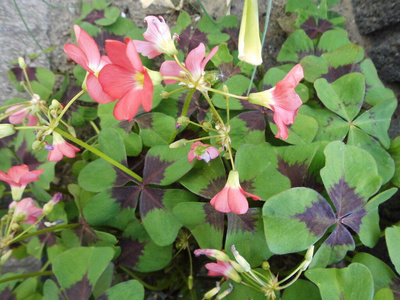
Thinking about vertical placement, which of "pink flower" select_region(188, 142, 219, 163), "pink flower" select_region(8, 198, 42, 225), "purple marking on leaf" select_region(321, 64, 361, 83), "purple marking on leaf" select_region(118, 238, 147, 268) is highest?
"purple marking on leaf" select_region(321, 64, 361, 83)

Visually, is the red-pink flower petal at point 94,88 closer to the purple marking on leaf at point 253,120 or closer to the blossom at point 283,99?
the blossom at point 283,99

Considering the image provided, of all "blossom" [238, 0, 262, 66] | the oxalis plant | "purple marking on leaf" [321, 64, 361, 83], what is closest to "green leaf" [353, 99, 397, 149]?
the oxalis plant

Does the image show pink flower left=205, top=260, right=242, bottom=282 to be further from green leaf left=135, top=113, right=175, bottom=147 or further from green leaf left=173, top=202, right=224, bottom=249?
green leaf left=135, top=113, right=175, bottom=147

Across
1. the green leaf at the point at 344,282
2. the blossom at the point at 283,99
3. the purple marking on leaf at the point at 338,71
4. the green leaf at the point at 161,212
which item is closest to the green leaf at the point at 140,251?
the green leaf at the point at 161,212

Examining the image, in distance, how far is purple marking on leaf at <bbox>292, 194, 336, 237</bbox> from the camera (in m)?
0.88

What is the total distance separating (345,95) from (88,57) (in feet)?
2.75

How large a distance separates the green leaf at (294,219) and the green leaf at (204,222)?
0.56ft

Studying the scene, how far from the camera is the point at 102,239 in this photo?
1.09 meters

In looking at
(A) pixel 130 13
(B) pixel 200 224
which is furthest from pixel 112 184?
(A) pixel 130 13

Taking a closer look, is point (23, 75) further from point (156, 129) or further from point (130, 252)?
point (130, 252)

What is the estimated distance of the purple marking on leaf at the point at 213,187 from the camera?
3.20 ft

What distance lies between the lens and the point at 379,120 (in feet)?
3.56

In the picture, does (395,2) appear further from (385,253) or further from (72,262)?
(72,262)

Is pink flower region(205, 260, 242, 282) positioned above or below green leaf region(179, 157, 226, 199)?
below
